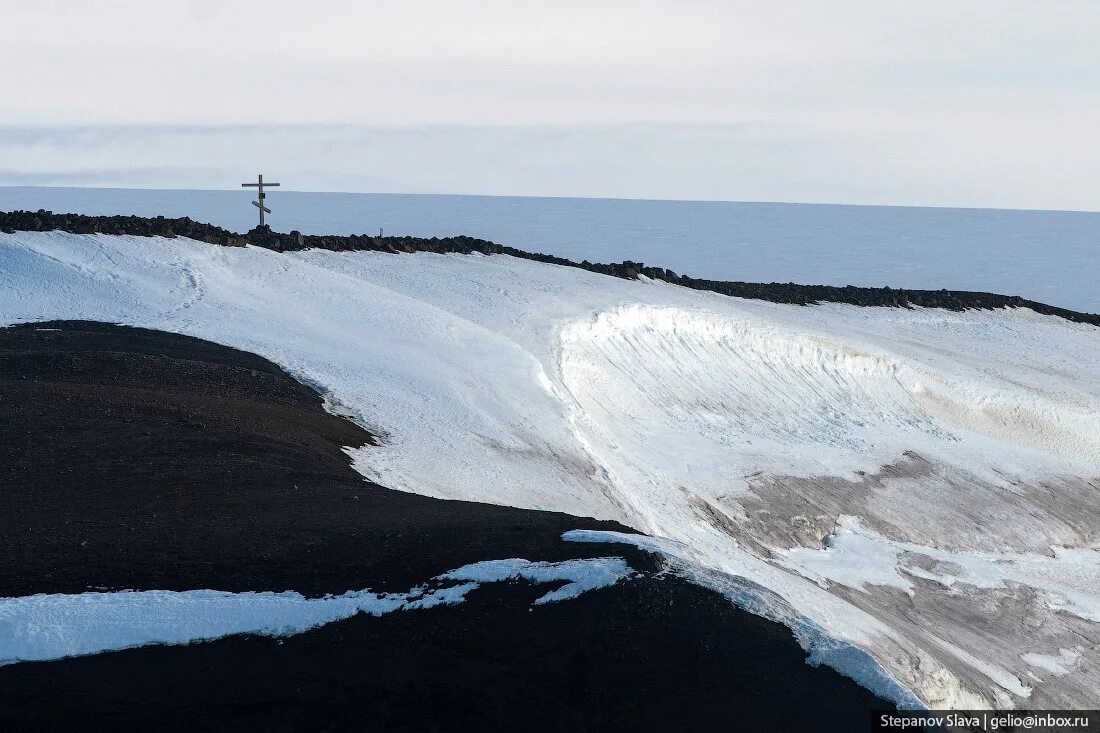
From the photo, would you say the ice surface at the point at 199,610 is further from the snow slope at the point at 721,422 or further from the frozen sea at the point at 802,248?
the frozen sea at the point at 802,248

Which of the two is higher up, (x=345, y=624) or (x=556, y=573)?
(x=556, y=573)

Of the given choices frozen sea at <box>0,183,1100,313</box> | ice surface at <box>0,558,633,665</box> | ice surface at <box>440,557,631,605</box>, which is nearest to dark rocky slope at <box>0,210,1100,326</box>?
ice surface at <box>0,558,633,665</box>

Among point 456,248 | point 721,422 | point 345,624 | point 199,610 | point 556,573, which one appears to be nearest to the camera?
point 345,624

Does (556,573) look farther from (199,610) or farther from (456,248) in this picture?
(456,248)

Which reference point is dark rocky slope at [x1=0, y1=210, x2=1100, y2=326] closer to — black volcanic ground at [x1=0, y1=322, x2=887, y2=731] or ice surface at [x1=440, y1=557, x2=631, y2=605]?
black volcanic ground at [x1=0, y1=322, x2=887, y2=731]

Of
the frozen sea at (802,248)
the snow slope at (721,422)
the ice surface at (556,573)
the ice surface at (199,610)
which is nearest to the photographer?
the ice surface at (199,610)

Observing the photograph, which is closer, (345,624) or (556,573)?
(345,624)

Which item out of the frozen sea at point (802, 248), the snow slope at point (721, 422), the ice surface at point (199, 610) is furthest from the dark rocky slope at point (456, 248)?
the frozen sea at point (802, 248)

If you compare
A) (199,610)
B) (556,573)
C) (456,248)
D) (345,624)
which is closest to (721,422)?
(456,248)
